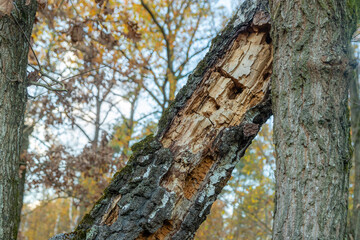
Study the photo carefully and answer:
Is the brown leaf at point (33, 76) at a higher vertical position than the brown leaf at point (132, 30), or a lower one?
lower

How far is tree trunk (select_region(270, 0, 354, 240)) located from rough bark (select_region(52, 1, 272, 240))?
1.43ft

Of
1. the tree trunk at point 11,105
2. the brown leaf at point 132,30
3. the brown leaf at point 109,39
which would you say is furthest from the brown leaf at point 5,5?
the brown leaf at point 132,30

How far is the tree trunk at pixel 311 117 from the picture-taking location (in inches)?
73.5

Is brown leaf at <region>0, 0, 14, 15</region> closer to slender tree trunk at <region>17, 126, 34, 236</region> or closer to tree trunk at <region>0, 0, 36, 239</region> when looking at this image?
tree trunk at <region>0, 0, 36, 239</region>

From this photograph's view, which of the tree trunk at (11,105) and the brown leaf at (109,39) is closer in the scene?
the tree trunk at (11,105)

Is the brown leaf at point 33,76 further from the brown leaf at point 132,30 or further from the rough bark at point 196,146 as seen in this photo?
the brown leaf at point 132,30

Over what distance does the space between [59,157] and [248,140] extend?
17.1 feet

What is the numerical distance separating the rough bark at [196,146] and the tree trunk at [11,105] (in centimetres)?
80

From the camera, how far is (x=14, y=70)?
120 inches

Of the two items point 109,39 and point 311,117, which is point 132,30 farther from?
point 311,117

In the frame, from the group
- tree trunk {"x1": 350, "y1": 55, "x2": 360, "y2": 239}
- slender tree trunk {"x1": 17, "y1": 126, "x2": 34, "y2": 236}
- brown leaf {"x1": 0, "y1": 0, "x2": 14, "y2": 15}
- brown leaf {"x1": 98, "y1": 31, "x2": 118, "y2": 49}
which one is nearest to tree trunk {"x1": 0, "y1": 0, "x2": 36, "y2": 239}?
brown leaf {"x1": 0, "y1": 0, "x2": 14, "y2": 15}

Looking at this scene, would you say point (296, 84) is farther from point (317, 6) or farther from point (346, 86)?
point (317, 6)

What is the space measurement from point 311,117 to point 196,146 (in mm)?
943

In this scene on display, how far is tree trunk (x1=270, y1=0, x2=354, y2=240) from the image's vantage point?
187 cm
